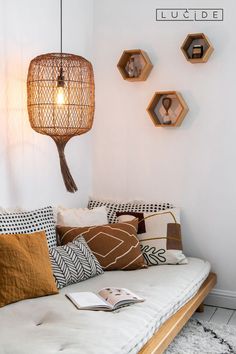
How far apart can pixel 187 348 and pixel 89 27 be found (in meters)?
2.45

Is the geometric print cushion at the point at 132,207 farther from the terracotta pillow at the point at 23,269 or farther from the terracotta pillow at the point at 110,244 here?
the terracotta pillow at the point at 23,269

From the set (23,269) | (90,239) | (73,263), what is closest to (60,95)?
(90,239)

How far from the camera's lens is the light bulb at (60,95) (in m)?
3.19

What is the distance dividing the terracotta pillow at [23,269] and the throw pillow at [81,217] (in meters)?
0.61

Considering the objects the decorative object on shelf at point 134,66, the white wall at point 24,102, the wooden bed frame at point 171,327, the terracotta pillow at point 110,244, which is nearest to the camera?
the wooden bed frame at point 171,327

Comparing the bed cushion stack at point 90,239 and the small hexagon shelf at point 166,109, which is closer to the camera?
the bed cushion stack at point 90,239

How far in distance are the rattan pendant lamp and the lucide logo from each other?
853mm

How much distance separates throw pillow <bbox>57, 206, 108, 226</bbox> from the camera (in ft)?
11.2

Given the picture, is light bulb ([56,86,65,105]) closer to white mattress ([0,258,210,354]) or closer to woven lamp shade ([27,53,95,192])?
woven lamp shade ([27,53,95,192])

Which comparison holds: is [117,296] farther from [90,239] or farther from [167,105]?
[167,105]

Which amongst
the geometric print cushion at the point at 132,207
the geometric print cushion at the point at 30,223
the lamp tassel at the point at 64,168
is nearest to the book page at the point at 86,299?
the geometric print cushion at the point at 30,223

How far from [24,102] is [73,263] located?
1.07 meters

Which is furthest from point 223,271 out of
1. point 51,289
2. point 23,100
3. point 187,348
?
point 23,100

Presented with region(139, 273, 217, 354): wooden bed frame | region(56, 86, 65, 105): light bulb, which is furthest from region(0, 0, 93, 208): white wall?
region(139, 273, 217, 354): wooden bed frame
